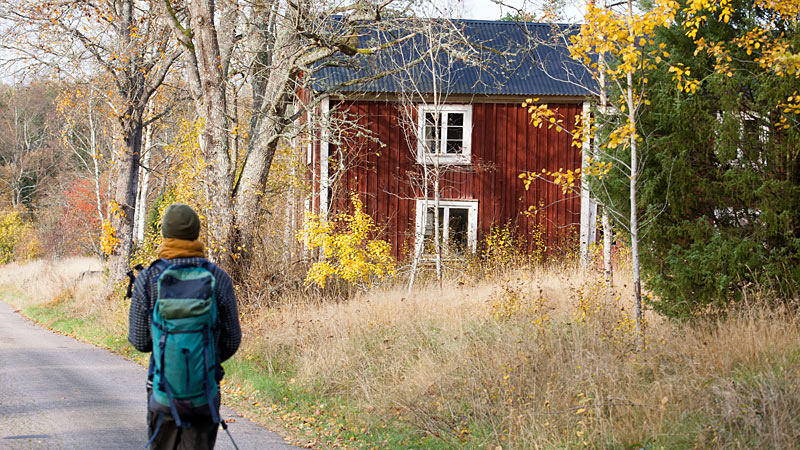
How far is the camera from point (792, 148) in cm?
805

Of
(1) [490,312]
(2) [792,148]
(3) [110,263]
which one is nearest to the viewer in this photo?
(2) [792,148]

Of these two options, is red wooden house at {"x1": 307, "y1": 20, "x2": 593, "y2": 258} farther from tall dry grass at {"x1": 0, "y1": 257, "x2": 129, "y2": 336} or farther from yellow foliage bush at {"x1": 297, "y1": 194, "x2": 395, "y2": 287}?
yellow foliage bush at {"x1": 297, "y1": 194, "x2": 395, "y2": 287}

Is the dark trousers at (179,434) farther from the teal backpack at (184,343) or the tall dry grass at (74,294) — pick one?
the tall dry grass at (74,294)

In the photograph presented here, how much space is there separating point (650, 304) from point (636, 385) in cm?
263

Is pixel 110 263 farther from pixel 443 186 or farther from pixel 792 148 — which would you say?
pixel 792 148

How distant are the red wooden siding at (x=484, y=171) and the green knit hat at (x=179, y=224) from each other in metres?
15.4

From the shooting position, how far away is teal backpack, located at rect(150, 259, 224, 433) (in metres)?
4.31

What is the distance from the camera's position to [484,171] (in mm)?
20578

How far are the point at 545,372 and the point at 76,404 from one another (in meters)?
5.38

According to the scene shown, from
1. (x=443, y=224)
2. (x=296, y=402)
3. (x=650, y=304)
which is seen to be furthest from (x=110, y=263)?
(x=650, y=304)

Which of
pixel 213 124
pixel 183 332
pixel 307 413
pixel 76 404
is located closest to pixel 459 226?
pixel 213 124

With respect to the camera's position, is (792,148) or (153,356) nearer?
(153,356)

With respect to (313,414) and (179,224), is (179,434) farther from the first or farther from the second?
(313,414)

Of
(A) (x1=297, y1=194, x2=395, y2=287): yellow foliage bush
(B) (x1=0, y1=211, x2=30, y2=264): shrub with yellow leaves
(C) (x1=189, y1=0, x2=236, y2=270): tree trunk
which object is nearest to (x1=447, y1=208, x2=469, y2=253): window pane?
(A) (x1=297, y1=194, x2=395, y2=287): yellow foliage bush
